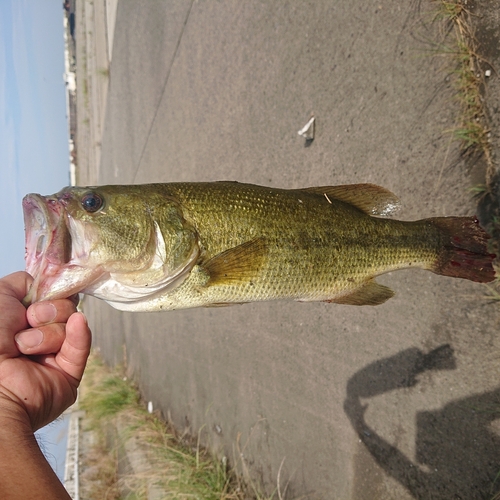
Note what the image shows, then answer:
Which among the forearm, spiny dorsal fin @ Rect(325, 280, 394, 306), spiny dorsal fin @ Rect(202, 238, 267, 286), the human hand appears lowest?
the forearm

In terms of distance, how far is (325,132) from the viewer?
3615mm

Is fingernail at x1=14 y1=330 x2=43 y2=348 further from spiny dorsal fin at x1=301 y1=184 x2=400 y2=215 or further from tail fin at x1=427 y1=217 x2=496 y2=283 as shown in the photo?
tail fin at x1=427 y1=217 x2=496 y2=283

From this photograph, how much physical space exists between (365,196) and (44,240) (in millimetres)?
1502

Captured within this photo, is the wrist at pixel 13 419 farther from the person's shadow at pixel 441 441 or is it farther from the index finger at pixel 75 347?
the person's shadow at pixel 441 441

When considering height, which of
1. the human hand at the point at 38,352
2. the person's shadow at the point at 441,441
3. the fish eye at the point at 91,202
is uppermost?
the fish eye at the point at 91,202

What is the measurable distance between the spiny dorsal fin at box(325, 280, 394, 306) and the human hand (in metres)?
1.22

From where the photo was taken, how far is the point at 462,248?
81.3 inches

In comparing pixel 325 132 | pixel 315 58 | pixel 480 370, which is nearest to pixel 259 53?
pixel 315 58

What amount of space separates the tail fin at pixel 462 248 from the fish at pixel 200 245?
60 millimetres

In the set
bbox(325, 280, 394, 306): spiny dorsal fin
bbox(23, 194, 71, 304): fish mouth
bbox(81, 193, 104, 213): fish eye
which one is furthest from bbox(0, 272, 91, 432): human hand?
bbox(325, 280, 394, 306): spiny dorsal fin

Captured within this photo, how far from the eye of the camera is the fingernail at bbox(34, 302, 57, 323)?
65.7 inches

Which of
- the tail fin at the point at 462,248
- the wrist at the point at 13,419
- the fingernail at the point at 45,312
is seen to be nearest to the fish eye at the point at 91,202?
the fingernail at the point at 45,312

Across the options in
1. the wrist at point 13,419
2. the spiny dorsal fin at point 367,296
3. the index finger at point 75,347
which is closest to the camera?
the wrist at point 13,419

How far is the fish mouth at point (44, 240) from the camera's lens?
1619mm
